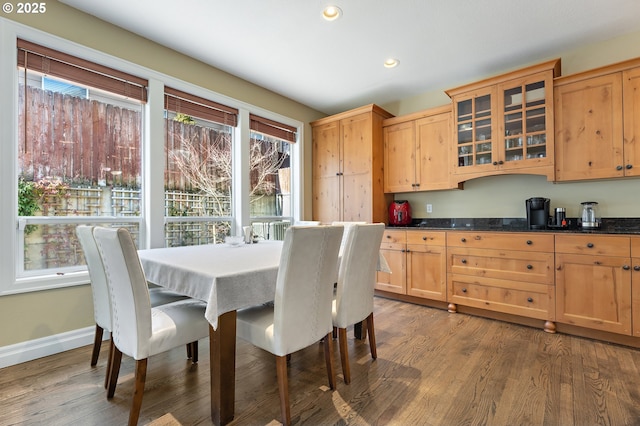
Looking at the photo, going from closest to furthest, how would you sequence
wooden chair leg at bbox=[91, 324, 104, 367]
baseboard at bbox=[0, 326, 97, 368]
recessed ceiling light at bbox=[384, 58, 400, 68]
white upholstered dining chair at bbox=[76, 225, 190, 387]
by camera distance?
white upholstered dining chair at bbox=[76, 225, 190, 387] < wooden chair leg at bbox=[91, 324, 104, 367] < baseboard at bbox=[0, 326, 97, 368] < recessed ceiling light at bbox=[384, 58, 400, 68]

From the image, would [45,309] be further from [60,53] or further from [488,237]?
[488,237]

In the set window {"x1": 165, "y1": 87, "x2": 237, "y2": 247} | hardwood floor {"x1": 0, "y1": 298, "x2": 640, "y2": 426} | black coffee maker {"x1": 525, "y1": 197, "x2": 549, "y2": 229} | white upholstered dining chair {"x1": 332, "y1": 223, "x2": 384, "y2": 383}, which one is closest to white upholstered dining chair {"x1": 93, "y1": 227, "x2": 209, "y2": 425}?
hardwood floor {"x1": 0, "y1": 298, "x2": 640, "y2": 426}

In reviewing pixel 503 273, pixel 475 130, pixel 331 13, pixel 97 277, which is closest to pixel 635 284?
pixel 503 273

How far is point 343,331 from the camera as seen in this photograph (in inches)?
74.3

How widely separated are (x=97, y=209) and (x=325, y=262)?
2.17 m

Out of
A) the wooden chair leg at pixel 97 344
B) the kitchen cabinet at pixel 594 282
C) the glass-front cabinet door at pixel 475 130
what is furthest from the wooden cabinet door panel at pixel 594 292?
the wooden chair leg at pixel 97 344

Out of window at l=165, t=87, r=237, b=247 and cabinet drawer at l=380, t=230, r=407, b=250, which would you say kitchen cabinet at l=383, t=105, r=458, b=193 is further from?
window at l=165, t=87, r=237, b=247

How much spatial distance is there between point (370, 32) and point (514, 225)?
251 centimetres

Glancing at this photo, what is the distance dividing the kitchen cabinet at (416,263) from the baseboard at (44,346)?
2.95 metres

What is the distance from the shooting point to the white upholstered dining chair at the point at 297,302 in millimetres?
1446

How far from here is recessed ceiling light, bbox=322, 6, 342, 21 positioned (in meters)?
2.36

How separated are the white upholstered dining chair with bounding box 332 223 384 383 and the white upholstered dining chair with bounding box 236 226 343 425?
0.59 ft

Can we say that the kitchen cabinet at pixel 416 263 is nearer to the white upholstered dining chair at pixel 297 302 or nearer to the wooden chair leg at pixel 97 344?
the white upholstered dining chair at pixel 297 302

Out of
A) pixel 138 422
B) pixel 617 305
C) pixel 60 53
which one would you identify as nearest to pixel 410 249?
pixel 617 305
